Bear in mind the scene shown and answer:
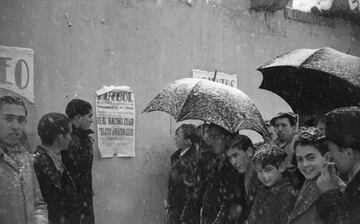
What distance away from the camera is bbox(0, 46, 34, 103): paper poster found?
6.54 meters

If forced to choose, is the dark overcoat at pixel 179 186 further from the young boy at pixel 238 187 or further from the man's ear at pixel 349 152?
the man's ear at pixel 349 152

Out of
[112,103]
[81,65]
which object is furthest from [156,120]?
[81,65]

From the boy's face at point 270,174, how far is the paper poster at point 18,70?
138 inches

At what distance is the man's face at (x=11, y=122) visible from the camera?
422 centimetres

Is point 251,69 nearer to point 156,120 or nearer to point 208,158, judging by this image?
point 156,120

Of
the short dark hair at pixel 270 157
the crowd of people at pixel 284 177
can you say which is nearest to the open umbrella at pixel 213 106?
the crowd of people at pixel 284 177

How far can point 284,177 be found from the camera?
4.48m

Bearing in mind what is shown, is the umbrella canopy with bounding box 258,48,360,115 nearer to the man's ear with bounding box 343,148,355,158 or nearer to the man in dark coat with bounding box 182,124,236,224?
the man in dark coat with bounding box 182,124,236,224

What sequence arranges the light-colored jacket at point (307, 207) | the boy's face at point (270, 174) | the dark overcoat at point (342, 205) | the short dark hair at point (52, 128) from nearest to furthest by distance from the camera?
1. the dark overcoat at point (342, 205)
2. the light-colored jacket at point (307, 207)
3. the boy's face at point (270, 174)
4. the short dark hair at point (52, 128)

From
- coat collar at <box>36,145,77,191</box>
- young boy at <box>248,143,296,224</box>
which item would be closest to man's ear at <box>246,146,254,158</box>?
young boy at <box>248,143,296,224</box>

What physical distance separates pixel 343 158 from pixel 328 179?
35 centimetres

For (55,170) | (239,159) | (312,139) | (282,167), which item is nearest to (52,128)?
(55,170)

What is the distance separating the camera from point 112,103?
25.2 ft

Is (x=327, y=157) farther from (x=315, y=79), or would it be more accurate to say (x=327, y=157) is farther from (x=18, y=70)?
(x=18, y=70)
